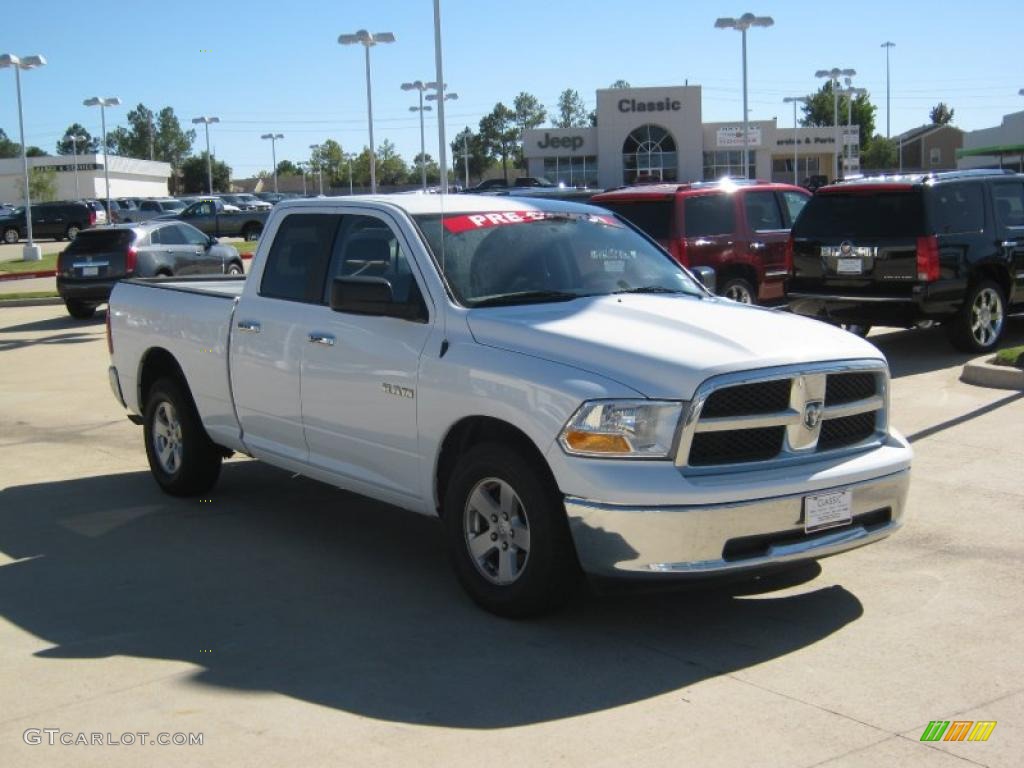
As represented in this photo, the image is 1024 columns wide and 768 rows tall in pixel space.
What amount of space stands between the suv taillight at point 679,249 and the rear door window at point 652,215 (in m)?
0.12

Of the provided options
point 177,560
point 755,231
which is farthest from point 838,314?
point 177,560

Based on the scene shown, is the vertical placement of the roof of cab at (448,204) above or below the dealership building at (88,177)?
below

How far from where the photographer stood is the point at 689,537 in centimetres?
507

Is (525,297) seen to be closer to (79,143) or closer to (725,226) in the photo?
(725,226)

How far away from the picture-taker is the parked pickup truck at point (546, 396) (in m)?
5.16

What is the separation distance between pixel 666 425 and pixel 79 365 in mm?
11892

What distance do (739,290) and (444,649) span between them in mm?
10492

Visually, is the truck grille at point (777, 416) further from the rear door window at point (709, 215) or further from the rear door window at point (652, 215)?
the rear door window at point (709, 215)

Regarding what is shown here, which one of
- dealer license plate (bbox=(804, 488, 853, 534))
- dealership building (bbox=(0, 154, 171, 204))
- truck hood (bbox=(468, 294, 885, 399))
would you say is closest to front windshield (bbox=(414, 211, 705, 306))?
truck hood (bbox=(468, 294, 885, 399))

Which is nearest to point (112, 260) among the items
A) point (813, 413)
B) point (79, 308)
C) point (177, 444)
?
point (79, 308)

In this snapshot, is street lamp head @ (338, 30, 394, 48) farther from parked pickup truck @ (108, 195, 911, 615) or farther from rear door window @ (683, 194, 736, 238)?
parked pickup truck @ (108, 195, 911, 615)

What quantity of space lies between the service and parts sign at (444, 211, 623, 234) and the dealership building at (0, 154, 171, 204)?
102 metres

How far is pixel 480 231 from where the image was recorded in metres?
6.51
